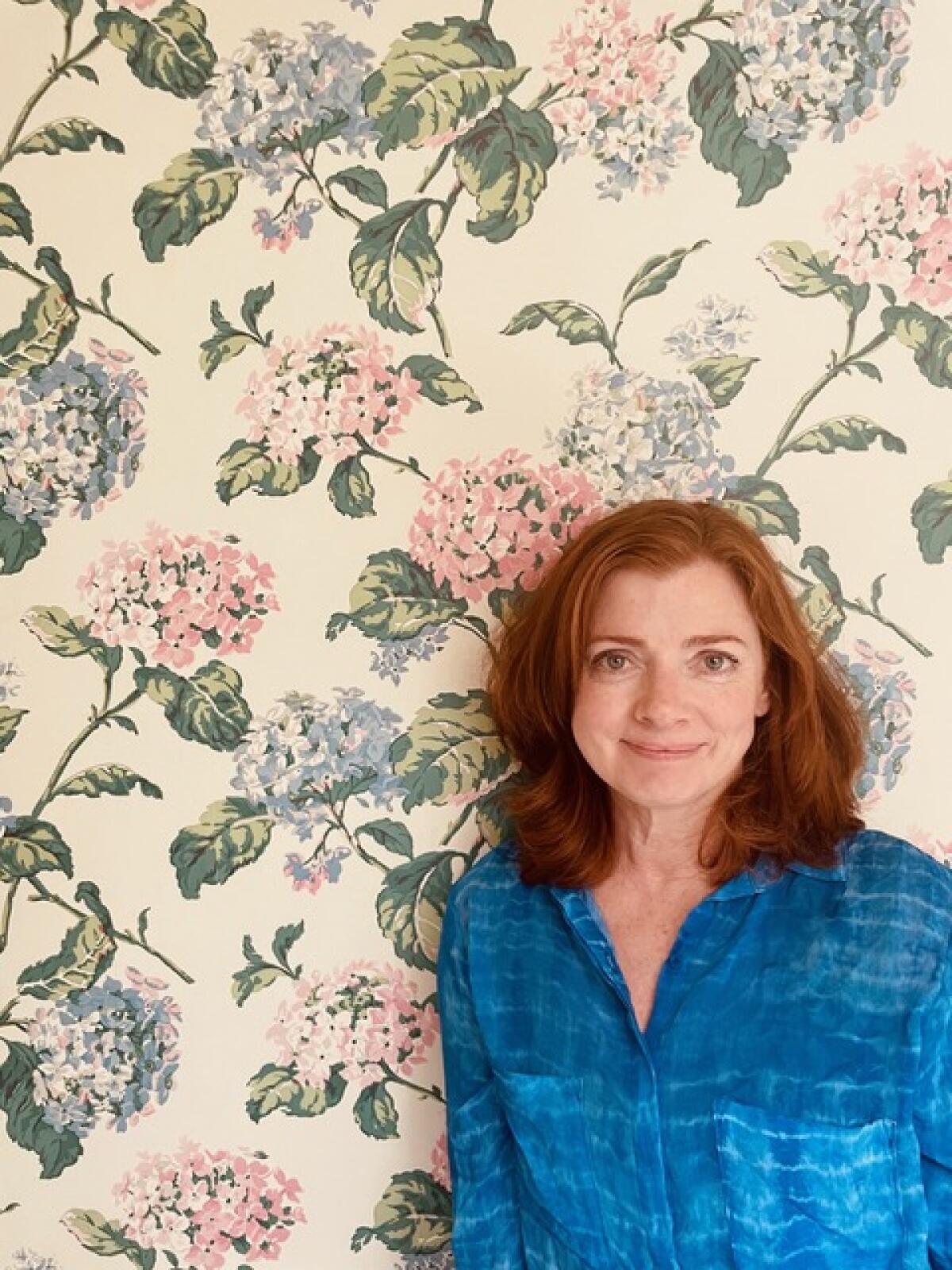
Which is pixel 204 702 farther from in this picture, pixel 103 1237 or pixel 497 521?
pixel 103 1237

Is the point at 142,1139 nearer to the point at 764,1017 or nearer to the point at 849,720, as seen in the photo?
the point at 764,1017

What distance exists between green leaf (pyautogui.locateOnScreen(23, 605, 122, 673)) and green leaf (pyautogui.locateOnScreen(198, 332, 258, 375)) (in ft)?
1.07

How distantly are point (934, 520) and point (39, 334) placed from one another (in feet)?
3.36

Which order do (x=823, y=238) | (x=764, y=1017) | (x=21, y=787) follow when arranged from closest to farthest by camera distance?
(x=764, y=1017) → (x=823, y=238) → (x=21, y=787)

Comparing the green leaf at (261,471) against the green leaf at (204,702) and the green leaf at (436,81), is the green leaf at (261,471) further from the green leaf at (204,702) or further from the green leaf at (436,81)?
the green leaf at (436,81)

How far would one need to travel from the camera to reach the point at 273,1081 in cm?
145

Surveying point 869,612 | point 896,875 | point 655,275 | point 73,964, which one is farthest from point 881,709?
point 73,964

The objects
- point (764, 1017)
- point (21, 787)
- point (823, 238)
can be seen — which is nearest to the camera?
point (764, 1017)

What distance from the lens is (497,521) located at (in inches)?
54.2

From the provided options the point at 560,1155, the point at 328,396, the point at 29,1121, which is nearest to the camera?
the point at 560,1155

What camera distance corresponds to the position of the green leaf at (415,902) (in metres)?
1.42

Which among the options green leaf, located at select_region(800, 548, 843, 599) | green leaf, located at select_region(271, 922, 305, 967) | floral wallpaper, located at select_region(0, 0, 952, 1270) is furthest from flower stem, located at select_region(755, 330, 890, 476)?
green leaf, located at select_region(271, 922, 305, 967)

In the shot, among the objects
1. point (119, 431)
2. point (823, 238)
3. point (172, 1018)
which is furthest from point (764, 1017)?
point (119, 431)

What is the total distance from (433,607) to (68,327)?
52cm
